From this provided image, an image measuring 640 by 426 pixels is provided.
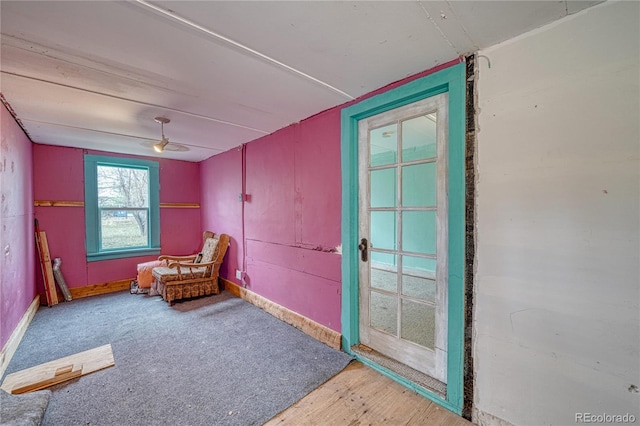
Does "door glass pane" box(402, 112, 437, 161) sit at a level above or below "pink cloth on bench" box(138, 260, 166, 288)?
above

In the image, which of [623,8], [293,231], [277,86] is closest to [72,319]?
[293,231]

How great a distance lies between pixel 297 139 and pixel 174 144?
1.89 m

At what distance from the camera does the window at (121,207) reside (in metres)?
4.04

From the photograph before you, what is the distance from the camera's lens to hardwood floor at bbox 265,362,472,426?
63.8 inches

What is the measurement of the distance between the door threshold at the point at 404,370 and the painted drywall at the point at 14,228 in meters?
3.05

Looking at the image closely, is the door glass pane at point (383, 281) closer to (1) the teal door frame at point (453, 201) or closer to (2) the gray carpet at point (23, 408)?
(1) the teal door frame at point (453, 201)

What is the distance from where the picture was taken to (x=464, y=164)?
1645 millimetres

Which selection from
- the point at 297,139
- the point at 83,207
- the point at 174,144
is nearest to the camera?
the point at 297,139

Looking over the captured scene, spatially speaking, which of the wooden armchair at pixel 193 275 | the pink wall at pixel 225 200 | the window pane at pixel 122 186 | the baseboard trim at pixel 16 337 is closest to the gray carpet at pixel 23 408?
the baseboard trim at pixel 16 337

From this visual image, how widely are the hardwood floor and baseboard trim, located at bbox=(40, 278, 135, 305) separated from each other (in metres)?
4.01

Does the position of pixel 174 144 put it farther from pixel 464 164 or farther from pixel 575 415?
pixel 575 415

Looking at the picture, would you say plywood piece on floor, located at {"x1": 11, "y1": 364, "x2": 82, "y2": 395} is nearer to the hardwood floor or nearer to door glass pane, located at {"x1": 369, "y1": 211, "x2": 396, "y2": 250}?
the hardwood floor

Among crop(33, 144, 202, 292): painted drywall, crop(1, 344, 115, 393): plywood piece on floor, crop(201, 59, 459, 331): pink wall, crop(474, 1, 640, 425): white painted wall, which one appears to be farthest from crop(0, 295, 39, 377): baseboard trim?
crop(474, 1, 640, 425): white painted wall

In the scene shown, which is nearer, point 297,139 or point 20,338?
point 20,338
